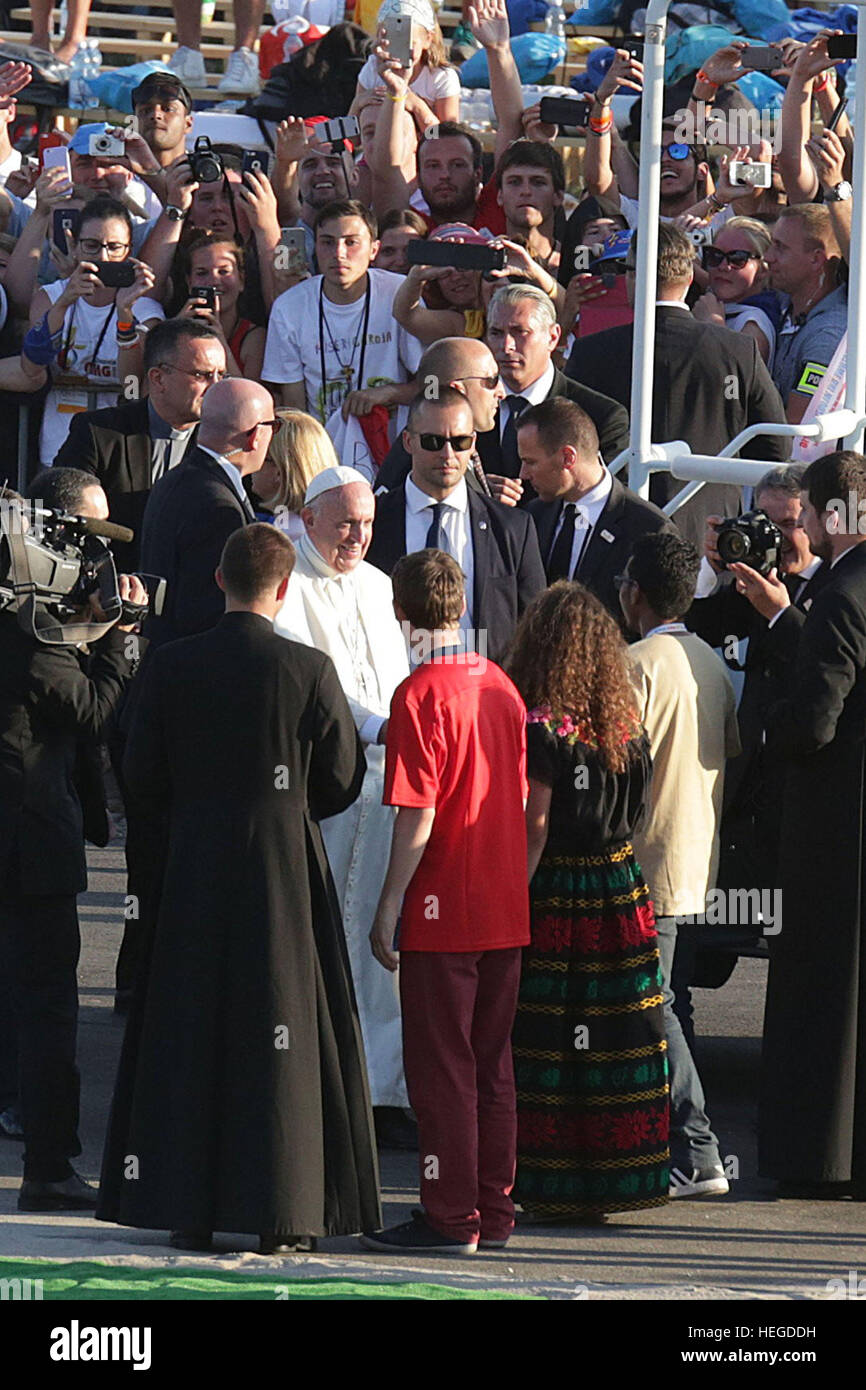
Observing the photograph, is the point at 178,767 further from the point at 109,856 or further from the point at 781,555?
the point at 109,856

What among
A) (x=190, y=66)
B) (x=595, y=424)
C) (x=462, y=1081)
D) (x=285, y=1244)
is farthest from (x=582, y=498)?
(x=190, y=66)

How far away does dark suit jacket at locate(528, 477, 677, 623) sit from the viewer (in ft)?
22.6

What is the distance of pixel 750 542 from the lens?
6.30 meters

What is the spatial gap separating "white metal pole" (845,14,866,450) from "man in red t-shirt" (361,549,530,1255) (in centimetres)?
218

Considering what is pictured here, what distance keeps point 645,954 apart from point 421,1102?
2.51 feet

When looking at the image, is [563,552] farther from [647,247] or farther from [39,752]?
[39,752]

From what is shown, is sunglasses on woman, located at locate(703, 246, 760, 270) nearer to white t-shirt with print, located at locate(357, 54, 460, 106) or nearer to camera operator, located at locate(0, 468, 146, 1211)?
white t-shirt with print, located at locate(357, 54, 460, 106)

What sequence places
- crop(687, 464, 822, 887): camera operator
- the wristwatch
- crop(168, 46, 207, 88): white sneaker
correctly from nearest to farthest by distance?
crop(687, 464, 822, 887): camera operator < the wristwatch < crop(168, 46, 207, 88): white sneaker

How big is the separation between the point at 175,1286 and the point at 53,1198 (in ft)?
3.63

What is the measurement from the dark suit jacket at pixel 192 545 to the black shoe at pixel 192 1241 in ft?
6.31

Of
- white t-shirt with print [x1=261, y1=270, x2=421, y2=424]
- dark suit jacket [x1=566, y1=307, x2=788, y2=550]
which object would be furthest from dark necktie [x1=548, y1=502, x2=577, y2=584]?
white t-shirt with print [x1=261, y1=270, x2=421, y2=424]

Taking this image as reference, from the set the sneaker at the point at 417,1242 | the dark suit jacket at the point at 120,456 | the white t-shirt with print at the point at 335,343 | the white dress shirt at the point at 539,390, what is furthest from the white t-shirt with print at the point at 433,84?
the sneaker at the point at 417,1242

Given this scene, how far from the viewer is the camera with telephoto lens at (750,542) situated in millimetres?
6254

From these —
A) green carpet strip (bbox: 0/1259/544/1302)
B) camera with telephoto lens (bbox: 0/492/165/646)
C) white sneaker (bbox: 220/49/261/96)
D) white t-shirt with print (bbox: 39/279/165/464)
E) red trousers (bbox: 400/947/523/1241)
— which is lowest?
green carpet strip (bbox: 0/1259/544/1302)
